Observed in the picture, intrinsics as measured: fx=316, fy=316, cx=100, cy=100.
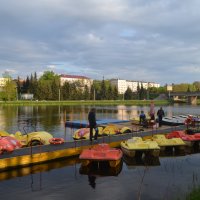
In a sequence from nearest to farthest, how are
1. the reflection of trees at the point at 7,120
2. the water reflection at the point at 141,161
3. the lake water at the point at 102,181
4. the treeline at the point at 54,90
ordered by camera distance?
the lake water at the point at 102,181 < the water reflection at the point at 141,161 < the reflection of trees at the point at 7,120 < the treeline at the point at 54,90

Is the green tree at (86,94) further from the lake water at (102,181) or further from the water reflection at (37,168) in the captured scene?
the lake water at (102,181)

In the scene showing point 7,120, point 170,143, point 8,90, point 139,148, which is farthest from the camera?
point 8,90

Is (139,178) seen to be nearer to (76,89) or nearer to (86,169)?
(86,169)

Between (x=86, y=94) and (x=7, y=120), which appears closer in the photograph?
(x=7, y=120)

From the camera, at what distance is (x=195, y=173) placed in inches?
651

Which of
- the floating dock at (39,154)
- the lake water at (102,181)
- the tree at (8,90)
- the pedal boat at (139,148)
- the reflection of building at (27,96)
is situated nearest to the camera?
the lake water at (102,181)

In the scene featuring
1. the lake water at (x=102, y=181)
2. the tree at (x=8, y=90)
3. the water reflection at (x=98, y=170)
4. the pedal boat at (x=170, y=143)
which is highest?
the tree at (x=8, y=90)

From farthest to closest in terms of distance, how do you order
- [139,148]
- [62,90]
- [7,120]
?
1. [62,90]
2. [7,120]
3. [139,148]

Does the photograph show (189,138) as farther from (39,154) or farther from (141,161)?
(39,154)

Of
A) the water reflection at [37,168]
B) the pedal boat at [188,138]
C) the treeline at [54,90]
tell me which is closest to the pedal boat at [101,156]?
the water reflection at [37,168]

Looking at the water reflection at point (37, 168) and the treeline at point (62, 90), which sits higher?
the treeline at point (62, 90)

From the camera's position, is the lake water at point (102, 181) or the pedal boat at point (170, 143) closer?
the lake water at point (102, 181)

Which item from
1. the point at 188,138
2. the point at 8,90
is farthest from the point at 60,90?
the point at 188,138

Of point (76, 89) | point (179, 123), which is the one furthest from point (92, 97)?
point (179, 123)
